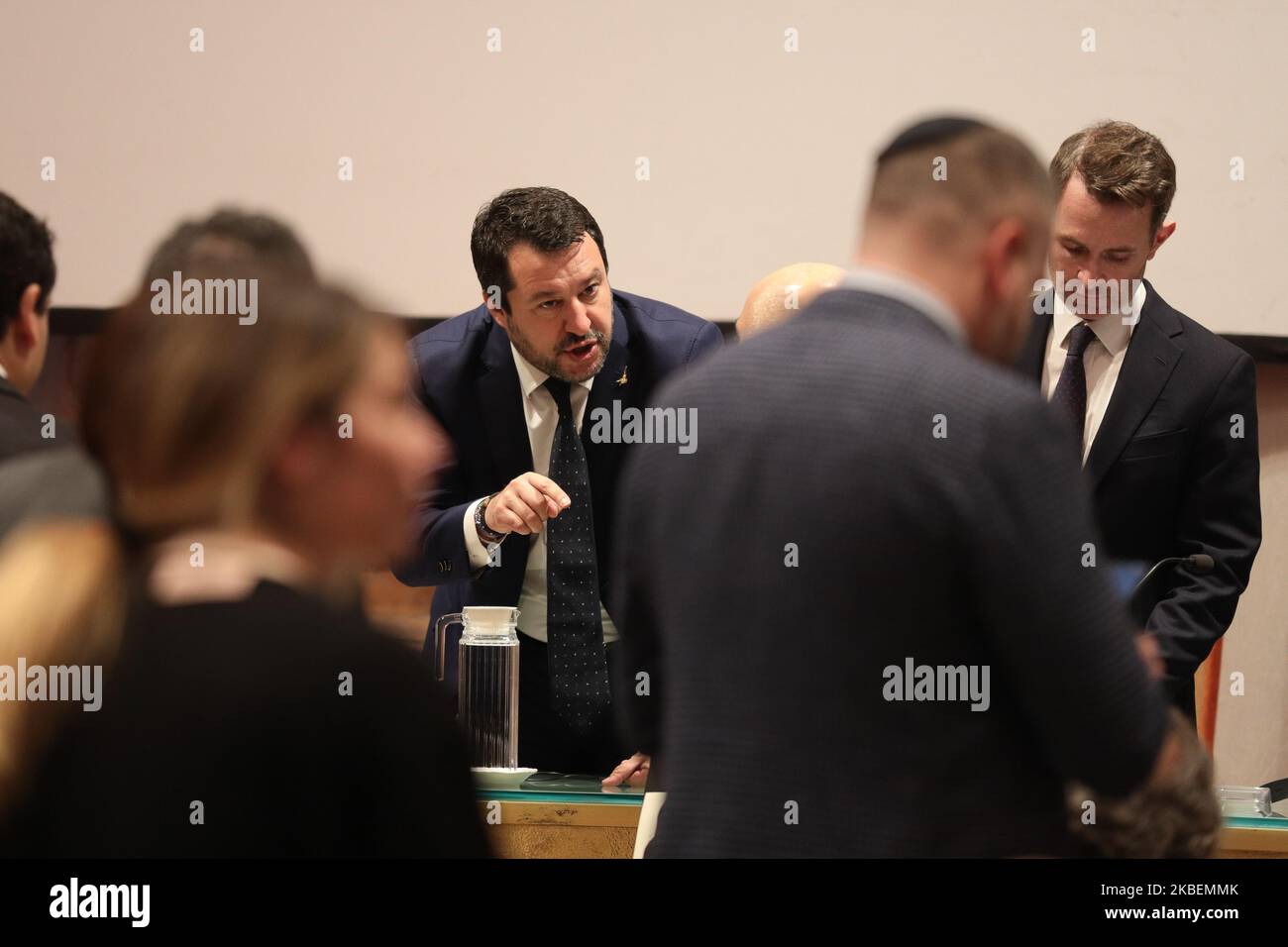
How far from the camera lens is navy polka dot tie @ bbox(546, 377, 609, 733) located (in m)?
2.41

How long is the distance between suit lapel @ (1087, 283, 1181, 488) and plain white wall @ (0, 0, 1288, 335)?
1.03 m

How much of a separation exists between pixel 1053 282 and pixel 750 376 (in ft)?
4.65

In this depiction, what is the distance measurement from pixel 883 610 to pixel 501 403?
1.61m

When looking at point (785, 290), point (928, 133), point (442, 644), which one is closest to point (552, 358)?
point (442, 644)

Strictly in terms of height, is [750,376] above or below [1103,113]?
below

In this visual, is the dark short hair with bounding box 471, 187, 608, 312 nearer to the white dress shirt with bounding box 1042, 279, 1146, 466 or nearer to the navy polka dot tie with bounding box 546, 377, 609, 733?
the navy polka dot tie with bounding box 546, 377, 609, 733

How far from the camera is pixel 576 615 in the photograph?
8.04ft

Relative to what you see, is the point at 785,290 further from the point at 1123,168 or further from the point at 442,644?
the point at 442,644

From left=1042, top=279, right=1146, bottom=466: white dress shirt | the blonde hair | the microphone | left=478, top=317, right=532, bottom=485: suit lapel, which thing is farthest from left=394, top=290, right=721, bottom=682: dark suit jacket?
the blonde hair

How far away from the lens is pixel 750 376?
1206mm

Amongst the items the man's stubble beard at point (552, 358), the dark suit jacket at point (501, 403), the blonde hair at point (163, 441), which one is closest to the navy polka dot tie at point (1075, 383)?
the dark suit jacket at point (501, 403)
